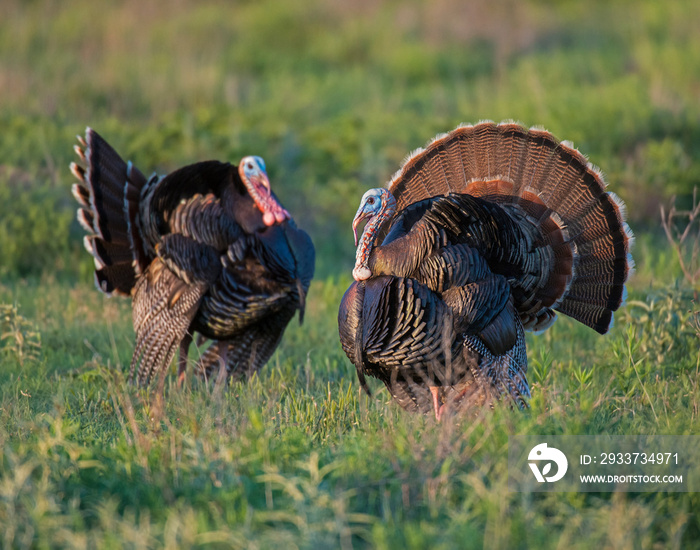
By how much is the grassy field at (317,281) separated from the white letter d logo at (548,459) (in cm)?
10

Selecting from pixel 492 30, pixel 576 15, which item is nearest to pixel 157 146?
pixel 492 30

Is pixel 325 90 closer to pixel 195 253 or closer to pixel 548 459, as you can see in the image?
pixel 195 253

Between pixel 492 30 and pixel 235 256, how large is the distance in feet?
34.2

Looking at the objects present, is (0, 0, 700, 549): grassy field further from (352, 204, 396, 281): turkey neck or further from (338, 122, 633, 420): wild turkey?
(352, 204, 396, 281): turkey neck

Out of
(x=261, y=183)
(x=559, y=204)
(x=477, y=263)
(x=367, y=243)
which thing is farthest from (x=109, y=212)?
(x=559, y=204)

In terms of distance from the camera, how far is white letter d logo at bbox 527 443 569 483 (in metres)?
3.24

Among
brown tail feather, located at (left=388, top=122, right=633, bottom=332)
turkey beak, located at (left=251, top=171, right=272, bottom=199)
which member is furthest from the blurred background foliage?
brown tail feather, located at (left=388, top=122, right=633, bottom=332)

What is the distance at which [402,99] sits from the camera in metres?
11.4

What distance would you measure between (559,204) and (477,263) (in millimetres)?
740

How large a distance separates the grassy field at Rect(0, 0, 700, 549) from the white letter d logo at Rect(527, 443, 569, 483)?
104 millimetres

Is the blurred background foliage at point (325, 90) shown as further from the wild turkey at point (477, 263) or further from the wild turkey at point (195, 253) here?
the wild turkey at point (477, 263)

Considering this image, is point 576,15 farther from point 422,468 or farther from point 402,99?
point 422,468

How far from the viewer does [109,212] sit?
17.6 ft

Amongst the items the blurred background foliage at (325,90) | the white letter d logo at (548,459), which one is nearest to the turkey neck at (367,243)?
the white letter d logo at (548,459)
